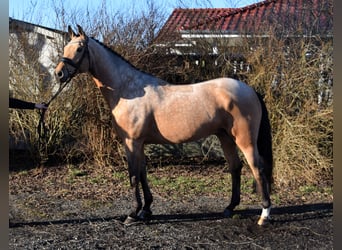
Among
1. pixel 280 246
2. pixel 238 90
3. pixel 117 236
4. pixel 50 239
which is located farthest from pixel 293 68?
pixel 50 239

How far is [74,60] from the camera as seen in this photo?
398 centimetres

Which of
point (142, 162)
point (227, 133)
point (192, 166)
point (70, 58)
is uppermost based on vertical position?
point (70, 58)

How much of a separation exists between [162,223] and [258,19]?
16.5 feet

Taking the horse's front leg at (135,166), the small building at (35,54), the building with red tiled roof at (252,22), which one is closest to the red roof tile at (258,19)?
the building with red tiled roof at (252,22)

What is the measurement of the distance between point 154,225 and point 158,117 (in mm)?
1222

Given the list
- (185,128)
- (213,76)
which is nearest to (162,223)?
(185,128)

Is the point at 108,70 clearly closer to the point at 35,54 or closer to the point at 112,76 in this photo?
the point at 112,76

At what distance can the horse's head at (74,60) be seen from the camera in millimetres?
3924

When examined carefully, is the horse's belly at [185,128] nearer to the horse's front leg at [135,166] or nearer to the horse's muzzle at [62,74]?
the horse's front leg at [135,166]

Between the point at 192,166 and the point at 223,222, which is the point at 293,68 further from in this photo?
the point at 223,222

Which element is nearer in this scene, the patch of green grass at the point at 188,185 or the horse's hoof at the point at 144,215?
the horse's hoof at the point at 144,215

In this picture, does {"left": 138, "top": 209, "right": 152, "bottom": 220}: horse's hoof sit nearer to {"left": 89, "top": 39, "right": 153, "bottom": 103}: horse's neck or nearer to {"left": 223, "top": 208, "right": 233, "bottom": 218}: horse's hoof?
{"left": 223, "top": 208, "right": 233, "bottom": 218}: horse's hoof

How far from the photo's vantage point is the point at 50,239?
12.1 ft

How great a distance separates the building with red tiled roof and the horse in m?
3.30
